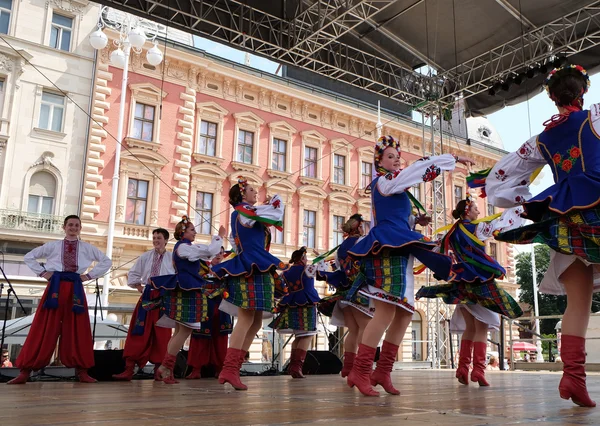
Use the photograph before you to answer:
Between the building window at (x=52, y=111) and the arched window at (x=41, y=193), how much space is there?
155cm

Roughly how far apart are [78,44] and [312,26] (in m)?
11.2

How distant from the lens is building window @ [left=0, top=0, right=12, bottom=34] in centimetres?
1691

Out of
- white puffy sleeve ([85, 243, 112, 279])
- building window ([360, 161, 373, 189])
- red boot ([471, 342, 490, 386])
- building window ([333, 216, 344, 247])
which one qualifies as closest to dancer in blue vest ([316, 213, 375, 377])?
red boot ([471, 342, 490, 386])

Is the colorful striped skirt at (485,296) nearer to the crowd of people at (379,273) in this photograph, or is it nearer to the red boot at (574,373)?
the crowd of people at (379,273)

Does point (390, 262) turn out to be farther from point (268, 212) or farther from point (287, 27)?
point (287, 27)

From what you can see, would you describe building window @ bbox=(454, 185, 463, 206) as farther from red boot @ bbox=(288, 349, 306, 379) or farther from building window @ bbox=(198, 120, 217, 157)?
red boot @ bbox=(288, 349, 306, 379)

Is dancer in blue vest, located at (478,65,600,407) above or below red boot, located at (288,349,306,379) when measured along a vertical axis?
above

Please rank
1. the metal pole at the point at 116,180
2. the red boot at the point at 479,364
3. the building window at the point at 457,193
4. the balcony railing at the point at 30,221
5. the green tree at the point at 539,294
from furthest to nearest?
the green tree at the point at 539,294 → the building window at the point at 457,193 → the metal pole at the point at 116,180 → the balcony railing at the point at 30,221 → the red boot at the point at 479,364

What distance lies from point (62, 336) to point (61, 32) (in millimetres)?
15442

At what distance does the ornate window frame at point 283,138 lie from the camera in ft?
70.1

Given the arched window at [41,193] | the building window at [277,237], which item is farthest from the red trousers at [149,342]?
the building window at [277,237]

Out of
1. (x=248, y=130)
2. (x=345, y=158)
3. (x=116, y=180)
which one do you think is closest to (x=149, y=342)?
(x=116, y=180)

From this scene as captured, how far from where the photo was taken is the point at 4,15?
16953 millimetres

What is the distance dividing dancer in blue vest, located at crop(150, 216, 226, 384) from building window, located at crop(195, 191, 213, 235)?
45.2 ft
